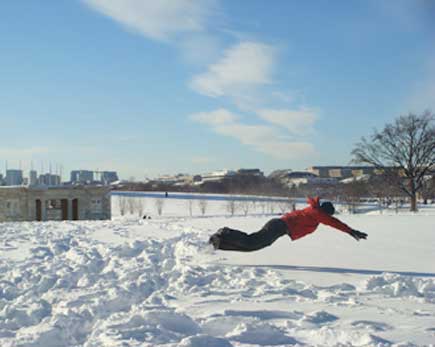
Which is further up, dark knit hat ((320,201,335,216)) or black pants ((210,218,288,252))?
dark knit hat ((320,201,335,216))

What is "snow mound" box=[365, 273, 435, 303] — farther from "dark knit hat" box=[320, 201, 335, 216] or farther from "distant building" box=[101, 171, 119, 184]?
"distant building" box=[101, 171, 119, 184]

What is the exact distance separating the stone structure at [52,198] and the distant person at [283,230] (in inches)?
790

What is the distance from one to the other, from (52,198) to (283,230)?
21223 mm

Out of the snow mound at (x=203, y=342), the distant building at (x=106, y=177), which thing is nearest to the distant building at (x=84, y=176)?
the distant building at (x=106, y=177)

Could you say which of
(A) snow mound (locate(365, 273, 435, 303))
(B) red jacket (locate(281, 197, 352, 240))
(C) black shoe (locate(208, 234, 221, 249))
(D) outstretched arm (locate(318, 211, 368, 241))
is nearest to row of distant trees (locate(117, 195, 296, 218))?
(B) red jacket (locate(281, 197, 352, 240))

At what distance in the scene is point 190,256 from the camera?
7.64 metres

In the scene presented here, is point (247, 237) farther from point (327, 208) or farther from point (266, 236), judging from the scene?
point (327, 208)

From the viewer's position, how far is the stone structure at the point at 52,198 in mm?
24812

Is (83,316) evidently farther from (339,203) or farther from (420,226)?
(339,203)

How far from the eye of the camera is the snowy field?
11.7 ft

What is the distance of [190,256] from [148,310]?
3348 millimetres

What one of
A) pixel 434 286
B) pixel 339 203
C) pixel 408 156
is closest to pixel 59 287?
pixel 434 286

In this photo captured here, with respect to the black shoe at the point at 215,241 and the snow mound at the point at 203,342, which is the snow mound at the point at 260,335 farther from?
the black shoe at the point at 215,241

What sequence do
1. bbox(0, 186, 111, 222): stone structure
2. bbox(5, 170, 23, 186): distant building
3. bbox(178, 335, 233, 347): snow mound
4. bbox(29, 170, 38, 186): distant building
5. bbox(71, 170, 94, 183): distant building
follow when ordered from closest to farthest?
bbox(178, 335, 233, 347): snow mound
bbox(0, 186, 111, 222): stone structure
bbox(29, 170, 38, 186): distant building
bbox(5, 170, 23, 186): distant building
bbox(71, 170, 94, 183): distant building
